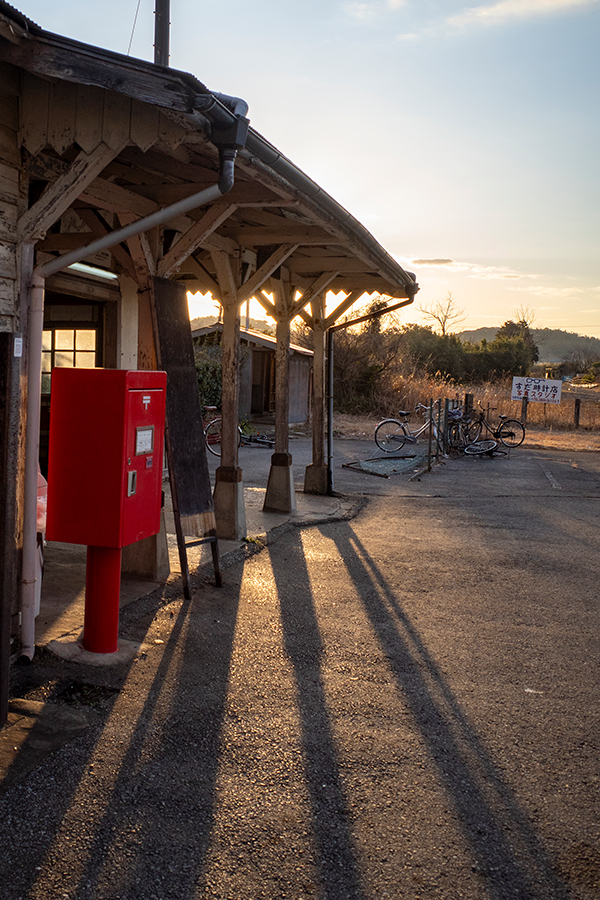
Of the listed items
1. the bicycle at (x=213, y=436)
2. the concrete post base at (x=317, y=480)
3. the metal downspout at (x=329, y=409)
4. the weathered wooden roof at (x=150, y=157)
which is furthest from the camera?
the bicycle at (x=213, y=436)

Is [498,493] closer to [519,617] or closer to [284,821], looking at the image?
[519,617]

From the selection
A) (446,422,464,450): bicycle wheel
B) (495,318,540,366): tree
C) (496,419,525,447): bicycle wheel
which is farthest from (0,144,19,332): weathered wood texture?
(495,318,540,366): tree

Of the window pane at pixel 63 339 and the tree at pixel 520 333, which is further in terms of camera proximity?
the tree at pixel 520 333

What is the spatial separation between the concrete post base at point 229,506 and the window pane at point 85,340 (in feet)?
7.67

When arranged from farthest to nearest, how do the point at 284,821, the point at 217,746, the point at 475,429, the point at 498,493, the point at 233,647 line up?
1. the point at 475,429
2. the point at 498,493
3. the point at 233,647
4. the point at 217,746
5. the point at 284,821

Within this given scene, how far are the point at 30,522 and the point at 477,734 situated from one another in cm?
255

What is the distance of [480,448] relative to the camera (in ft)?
55.6

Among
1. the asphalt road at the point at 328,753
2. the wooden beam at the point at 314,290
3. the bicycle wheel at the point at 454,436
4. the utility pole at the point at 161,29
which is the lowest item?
the asphalt road at the point at 328,753

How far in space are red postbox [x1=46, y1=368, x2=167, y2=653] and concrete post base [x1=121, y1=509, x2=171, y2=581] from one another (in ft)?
4.45

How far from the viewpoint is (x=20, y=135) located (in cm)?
375

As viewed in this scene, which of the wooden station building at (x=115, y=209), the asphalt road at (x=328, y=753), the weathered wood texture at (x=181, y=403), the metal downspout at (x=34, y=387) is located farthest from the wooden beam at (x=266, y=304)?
the metal downspout at (x=34, y=387)

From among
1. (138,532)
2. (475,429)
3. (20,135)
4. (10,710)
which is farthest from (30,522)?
(475,429)

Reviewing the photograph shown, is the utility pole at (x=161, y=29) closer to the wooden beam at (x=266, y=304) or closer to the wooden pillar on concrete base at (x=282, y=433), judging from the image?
the wooden beam at (x=266, y=304)

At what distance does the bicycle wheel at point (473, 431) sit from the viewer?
1800cm
